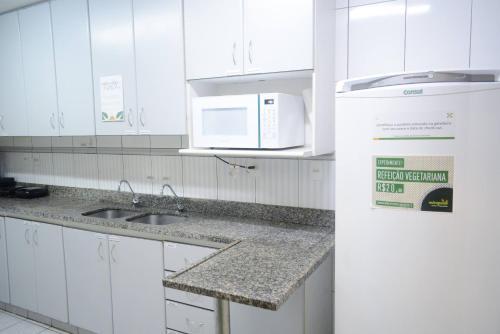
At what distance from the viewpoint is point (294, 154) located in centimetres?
198

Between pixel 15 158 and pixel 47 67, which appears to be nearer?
pixel 47 67

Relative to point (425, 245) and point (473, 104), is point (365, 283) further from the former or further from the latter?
point (473, 104)

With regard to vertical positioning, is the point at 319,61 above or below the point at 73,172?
above

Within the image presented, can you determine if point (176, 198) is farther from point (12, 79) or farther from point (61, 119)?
point (12, 79)

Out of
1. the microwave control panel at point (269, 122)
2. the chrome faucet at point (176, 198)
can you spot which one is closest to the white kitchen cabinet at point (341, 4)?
the microwave control panel at point (269, 122)

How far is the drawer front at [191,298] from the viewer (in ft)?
7.10

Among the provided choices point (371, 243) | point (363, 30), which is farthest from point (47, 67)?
point (371, 243)

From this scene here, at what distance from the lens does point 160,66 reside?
248 cm

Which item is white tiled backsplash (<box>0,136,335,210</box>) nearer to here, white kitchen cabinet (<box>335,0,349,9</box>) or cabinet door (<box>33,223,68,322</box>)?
cabinet door (<box>33,223,68,322</box>)

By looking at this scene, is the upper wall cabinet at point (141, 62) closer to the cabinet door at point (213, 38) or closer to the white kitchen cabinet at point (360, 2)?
the cabinet door at point (213, 38)

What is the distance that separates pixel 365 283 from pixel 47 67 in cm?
291

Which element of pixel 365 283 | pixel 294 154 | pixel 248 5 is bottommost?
pixel 365 283

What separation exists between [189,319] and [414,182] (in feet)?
5.02

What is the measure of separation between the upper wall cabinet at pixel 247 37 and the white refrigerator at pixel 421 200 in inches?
18.8
